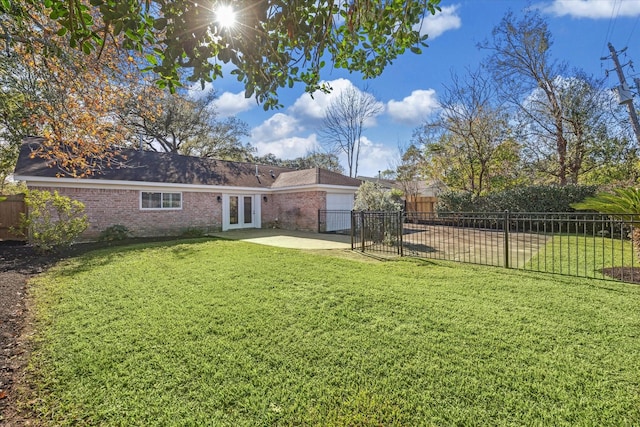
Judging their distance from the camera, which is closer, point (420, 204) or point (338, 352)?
point (338, 352)

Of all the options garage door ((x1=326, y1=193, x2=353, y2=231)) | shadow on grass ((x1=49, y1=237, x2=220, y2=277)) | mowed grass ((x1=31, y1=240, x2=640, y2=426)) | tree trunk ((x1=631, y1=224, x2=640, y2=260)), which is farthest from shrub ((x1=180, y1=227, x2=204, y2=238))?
tree trunk ((x1=631, y1=224, x2=640, y2=260))

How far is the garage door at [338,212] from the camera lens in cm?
1583

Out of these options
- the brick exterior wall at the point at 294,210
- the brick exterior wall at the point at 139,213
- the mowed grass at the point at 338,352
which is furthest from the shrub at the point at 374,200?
the brick exterior wall at the point at 139,213

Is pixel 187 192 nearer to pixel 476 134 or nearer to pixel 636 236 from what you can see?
pixel 636 236

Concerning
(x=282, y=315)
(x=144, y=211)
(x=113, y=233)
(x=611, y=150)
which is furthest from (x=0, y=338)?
(x=611, y=150)

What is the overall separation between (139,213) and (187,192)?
91.4 inches

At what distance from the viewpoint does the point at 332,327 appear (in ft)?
12.7

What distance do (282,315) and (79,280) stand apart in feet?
16.7

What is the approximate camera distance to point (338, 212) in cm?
1582

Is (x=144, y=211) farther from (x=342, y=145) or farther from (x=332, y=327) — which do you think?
(x=342, y=145)

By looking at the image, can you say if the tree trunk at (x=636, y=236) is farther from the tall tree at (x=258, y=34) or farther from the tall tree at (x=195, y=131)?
the tall tree at (x=195, y=131)

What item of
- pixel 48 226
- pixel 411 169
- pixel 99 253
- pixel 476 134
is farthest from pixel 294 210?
pixel 411 169

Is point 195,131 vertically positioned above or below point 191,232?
above

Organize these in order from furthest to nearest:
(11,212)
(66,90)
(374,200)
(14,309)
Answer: (374,200), (11,212), (66,90), (14,309)
